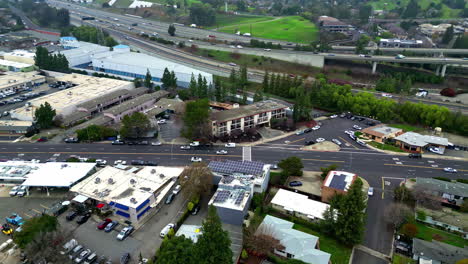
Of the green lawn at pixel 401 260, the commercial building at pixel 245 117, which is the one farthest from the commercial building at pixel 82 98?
the green lawn at pixel 401 260

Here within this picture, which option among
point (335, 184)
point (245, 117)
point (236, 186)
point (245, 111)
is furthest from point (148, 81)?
point (335, 184)

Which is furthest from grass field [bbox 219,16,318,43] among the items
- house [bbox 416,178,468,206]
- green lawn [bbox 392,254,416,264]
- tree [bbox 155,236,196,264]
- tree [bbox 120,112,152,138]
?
tree [bbox 155,236,196,264]

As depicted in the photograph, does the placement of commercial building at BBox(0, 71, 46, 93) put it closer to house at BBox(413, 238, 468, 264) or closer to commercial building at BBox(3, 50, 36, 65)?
commercial building at BBox(3, 50, 36, 65)

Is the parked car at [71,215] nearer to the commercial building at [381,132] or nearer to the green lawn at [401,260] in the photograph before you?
the green lawn at [401,260]

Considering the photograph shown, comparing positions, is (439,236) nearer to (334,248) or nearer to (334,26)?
(334,248)

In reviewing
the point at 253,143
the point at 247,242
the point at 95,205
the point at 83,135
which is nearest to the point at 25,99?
the point at 83,135
